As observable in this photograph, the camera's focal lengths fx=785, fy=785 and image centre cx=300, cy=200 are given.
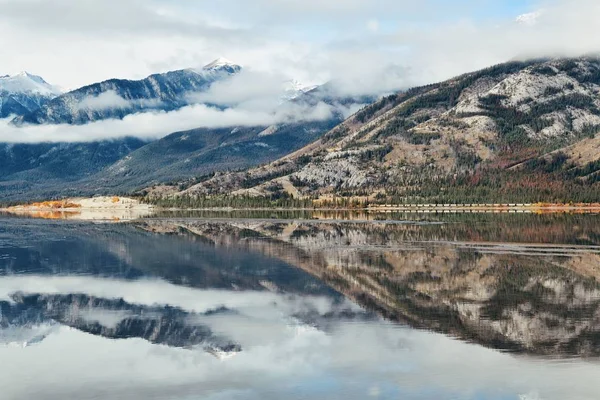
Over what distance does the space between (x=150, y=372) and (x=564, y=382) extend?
22.0 meters

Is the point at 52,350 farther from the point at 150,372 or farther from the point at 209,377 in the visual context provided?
the point at 209,377

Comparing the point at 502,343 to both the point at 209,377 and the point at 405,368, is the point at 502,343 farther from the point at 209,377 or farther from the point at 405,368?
the point at 209,377

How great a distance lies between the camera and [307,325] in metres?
56.8

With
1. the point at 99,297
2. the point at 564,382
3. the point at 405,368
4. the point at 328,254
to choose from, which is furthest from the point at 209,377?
the point at 328,254

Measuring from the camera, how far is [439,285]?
246 ft

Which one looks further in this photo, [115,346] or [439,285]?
[439,285]

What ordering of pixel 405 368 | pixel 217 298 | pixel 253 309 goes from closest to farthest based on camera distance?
pixel 405 368, pixel 253 309, pixel 217 298

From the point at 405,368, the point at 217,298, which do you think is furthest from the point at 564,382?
the point at 217,298

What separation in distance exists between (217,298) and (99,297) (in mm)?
11201

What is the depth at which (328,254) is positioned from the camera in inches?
4247

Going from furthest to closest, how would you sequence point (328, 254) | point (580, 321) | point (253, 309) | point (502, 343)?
1. point (328, 254)
2. point (253, 309)
3. point (580, 321)
4. point (502, 343)

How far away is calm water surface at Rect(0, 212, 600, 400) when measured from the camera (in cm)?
4059

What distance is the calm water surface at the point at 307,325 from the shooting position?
133 ft

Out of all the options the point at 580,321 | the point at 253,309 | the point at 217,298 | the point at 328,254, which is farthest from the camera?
the point at 328,254
